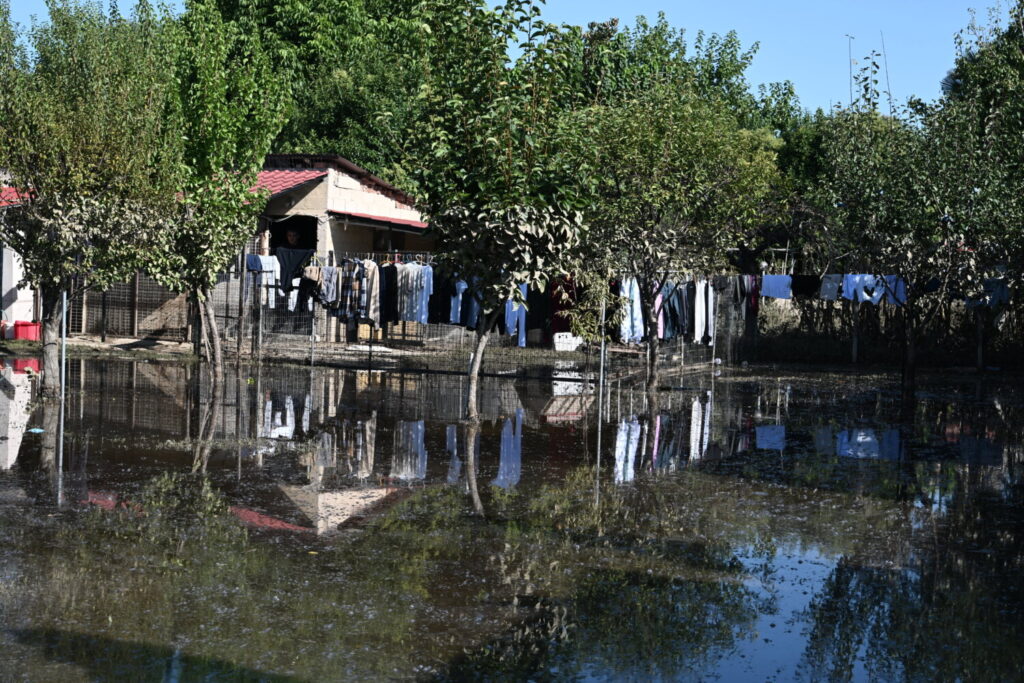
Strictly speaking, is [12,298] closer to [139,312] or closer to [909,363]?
[139,312]

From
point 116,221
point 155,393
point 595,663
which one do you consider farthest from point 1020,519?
point 155,393

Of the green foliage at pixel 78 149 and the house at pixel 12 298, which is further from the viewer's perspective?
the house at pixel 12 298

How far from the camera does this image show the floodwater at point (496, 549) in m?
6.11

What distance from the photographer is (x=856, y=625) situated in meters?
6.82

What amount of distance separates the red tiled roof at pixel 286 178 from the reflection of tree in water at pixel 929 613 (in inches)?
922

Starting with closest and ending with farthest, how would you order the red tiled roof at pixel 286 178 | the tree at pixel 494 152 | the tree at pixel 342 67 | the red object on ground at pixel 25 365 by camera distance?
the tree at pixel 494 152, the red object on ground at pixel 25 365, the red tiled roof at pixel 286 178, the tree at pixel 342 67

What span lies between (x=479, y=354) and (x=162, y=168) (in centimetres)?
564

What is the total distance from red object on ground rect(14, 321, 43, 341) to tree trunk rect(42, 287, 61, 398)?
440 inches

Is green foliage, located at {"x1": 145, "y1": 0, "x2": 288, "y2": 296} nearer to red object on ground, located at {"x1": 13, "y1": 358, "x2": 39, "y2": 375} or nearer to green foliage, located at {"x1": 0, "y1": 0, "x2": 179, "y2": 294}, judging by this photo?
green foliage, located at {"x1": 0, "y1": 0, "x2": 179, "y2": 294}

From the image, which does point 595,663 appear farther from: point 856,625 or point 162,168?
point 162,168

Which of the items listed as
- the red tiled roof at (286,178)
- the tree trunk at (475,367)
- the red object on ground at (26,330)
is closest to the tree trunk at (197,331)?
the red object on ground at (26,330)

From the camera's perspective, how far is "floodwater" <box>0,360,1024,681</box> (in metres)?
6.11

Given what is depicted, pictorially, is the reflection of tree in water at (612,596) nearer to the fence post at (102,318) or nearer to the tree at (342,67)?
the fence post at (102,318)

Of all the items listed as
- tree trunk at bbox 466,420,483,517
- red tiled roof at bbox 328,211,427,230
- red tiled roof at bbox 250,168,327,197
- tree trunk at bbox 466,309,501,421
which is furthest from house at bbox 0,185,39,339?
tree trunk at bbox 466,420,483,517
